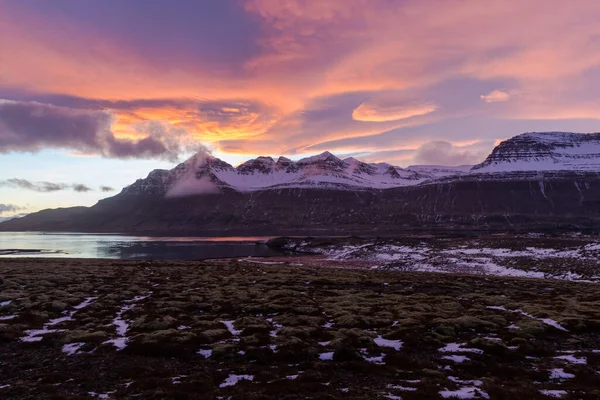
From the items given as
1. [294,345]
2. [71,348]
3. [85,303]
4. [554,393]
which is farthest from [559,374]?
[85,303]

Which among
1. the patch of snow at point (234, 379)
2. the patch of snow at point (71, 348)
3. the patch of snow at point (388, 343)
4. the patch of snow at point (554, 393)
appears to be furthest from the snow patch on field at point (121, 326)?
the patch of snow at point (554, 393)

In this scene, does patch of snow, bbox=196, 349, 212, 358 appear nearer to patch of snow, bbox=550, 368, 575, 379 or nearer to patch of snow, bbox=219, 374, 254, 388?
patch of snow, bbox=219, 374, 254, 388

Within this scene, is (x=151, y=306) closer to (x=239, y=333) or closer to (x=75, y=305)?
(x=75, y=305)

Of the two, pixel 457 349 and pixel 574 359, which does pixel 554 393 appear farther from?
pixel 457 349

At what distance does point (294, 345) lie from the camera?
67.0 ft

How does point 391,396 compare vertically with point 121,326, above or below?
below

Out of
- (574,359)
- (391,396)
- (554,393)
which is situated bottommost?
(574,359)

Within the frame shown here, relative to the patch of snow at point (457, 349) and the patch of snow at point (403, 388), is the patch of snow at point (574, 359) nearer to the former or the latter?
the patch of snow at point (457, 349)

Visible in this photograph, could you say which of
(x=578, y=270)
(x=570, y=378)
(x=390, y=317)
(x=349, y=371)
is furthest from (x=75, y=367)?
(x=578, y=270)

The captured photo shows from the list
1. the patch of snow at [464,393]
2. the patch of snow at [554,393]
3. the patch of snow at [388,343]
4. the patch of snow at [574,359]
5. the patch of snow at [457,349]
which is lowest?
the patch of snow at [574,359]

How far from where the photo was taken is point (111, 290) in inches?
1545

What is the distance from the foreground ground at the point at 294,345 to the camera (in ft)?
49.8

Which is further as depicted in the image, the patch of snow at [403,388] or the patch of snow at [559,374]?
the patch of snow at [559,374]

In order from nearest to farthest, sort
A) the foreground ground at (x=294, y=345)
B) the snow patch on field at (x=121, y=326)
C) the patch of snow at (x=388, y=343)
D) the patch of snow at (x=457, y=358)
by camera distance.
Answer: the foreground ground at (x=294, y=345) → the patch of snow at (x=457, y=358) → the patch of snow at (x=388, y=343) → the snow patch on field at (x=121, y=326)
